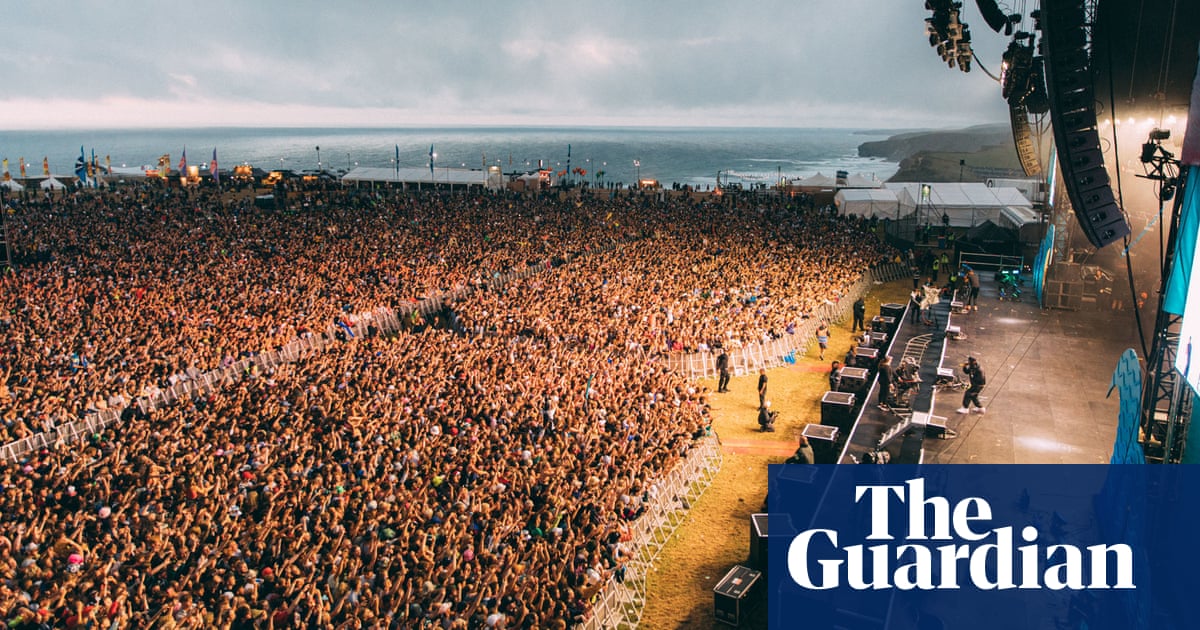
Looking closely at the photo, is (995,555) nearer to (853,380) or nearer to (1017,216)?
(853,380)

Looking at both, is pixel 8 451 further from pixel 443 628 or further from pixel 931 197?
pixel 931 197

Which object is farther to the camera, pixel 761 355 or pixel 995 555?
pixel 761 355

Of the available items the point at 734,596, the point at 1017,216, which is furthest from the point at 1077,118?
the point at 1017,216

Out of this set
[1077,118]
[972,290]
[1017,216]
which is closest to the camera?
[1077,118]

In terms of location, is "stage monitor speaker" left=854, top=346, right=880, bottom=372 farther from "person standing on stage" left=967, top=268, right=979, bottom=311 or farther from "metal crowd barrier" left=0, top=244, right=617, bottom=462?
"metal crowd barrier" left=0, top=244, right=617, bottom=462

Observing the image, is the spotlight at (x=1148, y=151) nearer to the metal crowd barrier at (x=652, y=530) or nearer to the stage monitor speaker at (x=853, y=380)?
the metal crowd barrier at (x=652, y=530)

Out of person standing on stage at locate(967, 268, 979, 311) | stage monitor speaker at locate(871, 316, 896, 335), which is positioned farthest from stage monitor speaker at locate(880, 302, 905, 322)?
person standing on stage at locate(967, 268, 979, 311)

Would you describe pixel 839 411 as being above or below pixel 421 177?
below

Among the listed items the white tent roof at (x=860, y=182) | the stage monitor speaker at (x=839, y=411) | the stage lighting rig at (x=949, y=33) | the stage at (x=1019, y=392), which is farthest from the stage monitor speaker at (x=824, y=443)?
the white tent roof at (x=860, y=182)
